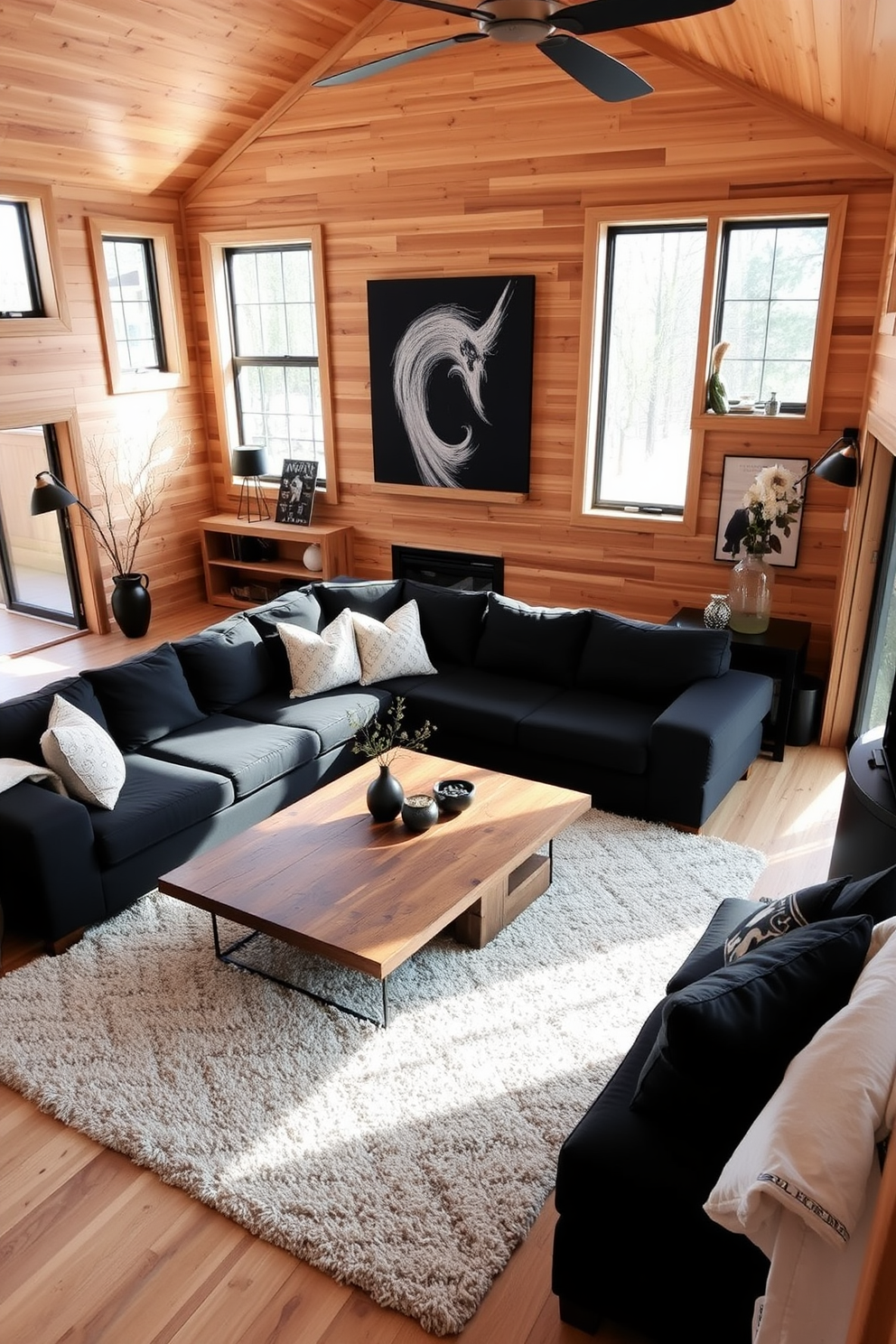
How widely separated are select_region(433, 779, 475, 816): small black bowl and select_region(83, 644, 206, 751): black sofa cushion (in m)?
1.36

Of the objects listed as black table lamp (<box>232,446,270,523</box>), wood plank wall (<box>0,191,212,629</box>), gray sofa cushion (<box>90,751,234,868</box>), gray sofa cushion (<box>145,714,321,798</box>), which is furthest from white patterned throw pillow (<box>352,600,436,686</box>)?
wood plank wall (<box>0,191,212,629</box>)

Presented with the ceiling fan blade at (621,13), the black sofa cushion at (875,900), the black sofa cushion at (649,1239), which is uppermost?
the ceiling fan blade at (621,13)

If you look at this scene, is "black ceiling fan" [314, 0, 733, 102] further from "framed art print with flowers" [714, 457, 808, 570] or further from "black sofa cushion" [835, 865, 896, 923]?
"framed art print with flowers" [714, 457, 808, 570]

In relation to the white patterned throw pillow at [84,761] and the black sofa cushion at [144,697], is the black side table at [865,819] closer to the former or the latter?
the white patterned throw pillow at [84,761]

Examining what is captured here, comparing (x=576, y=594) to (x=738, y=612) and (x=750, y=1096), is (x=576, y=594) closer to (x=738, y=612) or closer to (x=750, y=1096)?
(x=738, y=612)

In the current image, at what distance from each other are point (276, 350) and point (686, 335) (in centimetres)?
308

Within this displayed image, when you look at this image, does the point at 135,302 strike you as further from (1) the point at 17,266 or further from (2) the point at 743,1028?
(2) the point at 743,1028

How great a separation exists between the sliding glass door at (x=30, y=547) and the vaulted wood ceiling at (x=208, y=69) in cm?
194

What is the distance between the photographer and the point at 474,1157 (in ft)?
8.93

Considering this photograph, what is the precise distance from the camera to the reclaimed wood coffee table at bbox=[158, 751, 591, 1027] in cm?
312

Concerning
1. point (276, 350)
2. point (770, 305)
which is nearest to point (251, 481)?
point (276, 350)

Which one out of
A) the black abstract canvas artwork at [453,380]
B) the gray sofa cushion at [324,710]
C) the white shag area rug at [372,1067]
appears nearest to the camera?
the white shag area rug at [372,1067]

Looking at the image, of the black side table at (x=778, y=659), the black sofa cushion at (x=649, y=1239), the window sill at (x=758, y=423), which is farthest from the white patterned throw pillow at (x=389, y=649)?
the black sofa cushion at (x=649, y=1239)

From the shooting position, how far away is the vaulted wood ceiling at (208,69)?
13.6 ft
